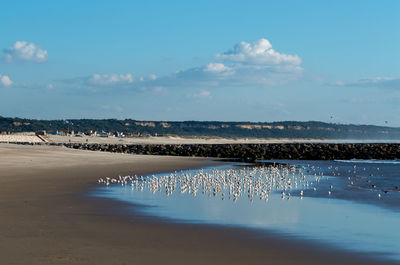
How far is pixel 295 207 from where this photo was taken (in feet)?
61.5

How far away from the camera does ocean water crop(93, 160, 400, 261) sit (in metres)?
13.5

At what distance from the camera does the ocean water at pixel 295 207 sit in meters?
13.5

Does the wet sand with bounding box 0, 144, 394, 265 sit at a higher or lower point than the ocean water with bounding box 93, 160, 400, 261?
lower

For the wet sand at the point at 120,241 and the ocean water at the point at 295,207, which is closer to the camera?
the wet sand at the point at 120,241

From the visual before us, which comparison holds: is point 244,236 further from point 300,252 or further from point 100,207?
point 100,207

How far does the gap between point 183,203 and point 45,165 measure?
60.2 ft

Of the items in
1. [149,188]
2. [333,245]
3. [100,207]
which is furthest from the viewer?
[149,188]

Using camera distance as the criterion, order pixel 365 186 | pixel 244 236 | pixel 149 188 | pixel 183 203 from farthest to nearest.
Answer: pixel 365 186, pixel 149 188, pixel 183 203, pixel 244 236

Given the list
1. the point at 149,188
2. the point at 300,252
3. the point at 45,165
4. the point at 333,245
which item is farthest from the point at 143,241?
the point at 45,165

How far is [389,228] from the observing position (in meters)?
14.7

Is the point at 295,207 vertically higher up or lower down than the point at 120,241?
higher up

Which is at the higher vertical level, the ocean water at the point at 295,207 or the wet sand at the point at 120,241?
Result: the ocean water at the point at 295,207

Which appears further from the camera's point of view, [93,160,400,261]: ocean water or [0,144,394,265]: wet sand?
[93,160,400,261]: ocean water

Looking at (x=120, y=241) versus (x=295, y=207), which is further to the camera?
(x=295, y=207)
